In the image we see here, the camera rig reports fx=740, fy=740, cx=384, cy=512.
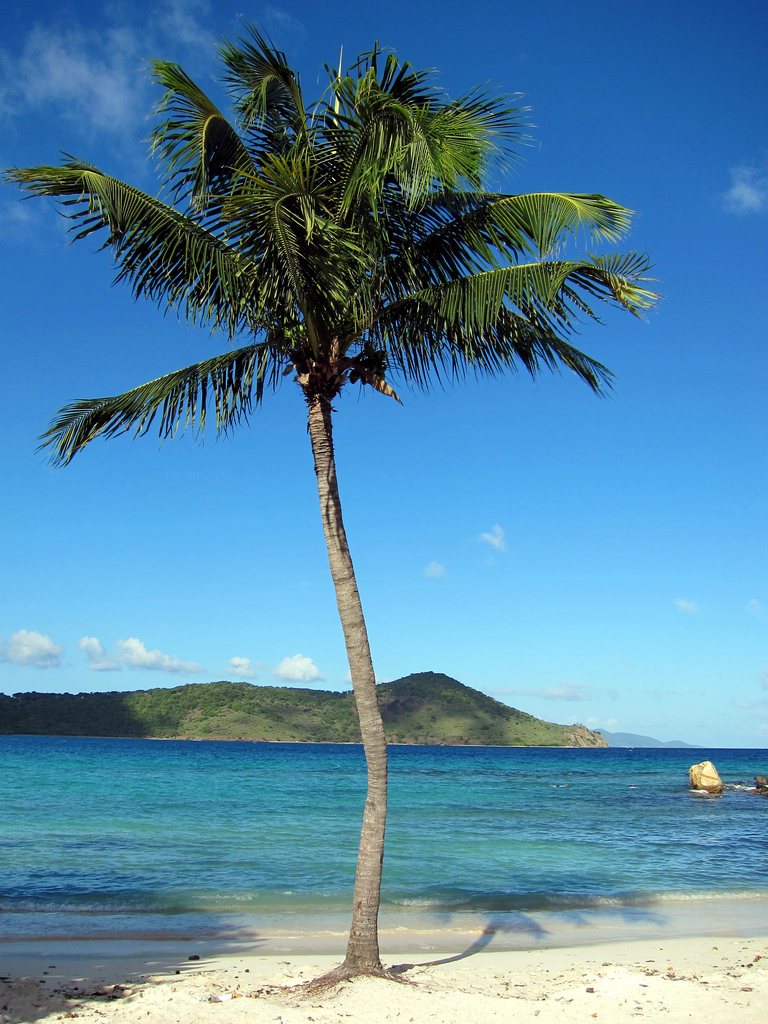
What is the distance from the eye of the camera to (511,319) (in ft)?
23.2

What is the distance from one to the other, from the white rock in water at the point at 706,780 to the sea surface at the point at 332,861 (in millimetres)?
3788

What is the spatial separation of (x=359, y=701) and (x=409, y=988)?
241cm

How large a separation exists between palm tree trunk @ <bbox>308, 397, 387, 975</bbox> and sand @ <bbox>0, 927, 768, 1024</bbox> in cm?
37

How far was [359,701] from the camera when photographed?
6.56 meters

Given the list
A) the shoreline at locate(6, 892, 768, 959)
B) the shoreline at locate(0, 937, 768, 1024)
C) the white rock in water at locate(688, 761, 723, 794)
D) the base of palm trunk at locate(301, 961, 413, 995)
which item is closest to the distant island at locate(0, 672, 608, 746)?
the white rock in water at locate(688, 761, 723, 794)

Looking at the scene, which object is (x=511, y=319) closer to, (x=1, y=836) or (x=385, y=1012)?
(x=385, y=1012)

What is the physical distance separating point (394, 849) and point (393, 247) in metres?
13.8

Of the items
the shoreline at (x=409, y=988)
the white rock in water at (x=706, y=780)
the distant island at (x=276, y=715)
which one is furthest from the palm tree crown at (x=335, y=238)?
the distant island at (x=276, y=715)

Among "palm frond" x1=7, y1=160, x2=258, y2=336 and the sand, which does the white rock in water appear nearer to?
the sand

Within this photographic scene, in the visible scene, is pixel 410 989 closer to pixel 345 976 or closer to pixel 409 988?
pixel 409 988

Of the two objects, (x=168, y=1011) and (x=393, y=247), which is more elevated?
(x=393, y=247)

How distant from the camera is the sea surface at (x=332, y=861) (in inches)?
421

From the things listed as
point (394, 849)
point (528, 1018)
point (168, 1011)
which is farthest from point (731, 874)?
point (168, 1011)

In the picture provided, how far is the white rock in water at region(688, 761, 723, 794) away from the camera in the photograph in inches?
1361
